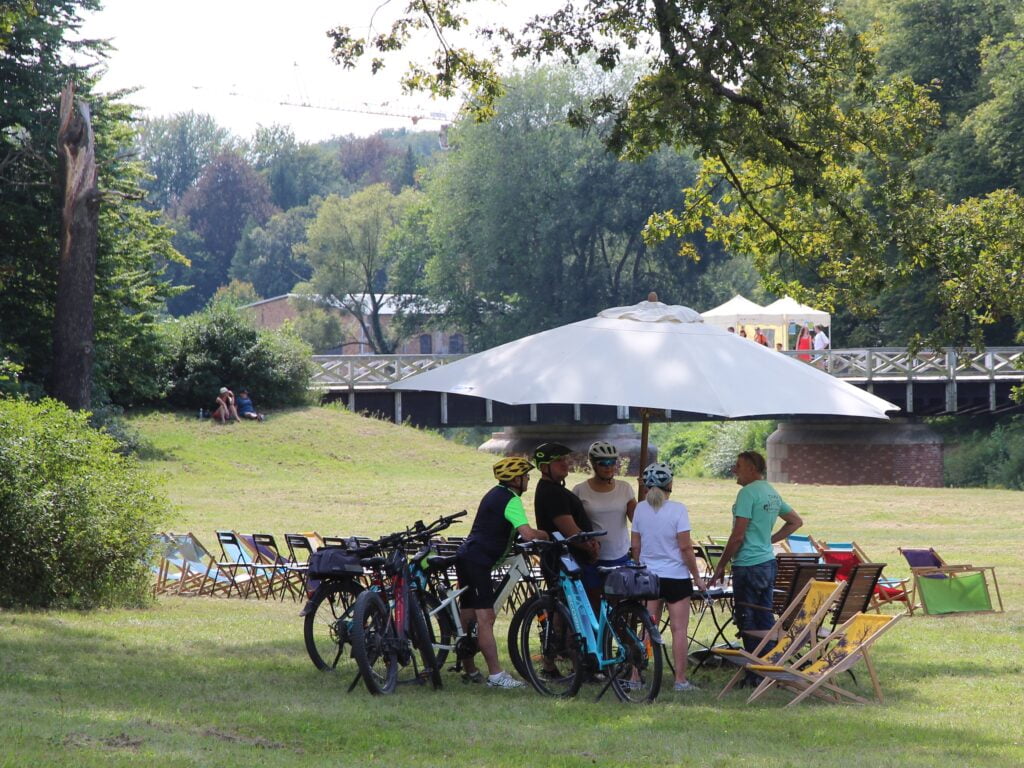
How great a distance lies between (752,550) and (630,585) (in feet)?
4.19

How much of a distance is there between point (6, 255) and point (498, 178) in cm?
4004

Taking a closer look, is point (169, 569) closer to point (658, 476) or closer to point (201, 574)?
point (201, 574)

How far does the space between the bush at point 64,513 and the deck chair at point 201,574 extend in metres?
2.70

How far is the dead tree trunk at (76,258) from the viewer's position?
80.1 feet

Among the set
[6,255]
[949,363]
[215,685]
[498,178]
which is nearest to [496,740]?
[215,685]

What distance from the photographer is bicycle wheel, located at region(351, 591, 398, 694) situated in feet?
28.2

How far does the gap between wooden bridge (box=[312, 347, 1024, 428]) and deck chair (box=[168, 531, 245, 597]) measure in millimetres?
27866

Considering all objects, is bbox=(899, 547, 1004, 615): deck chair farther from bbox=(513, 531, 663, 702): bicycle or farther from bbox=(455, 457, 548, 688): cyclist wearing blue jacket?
bbox=(455, 457, 548, 688): cyclist wearing blue jacket

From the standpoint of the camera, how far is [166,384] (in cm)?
3938

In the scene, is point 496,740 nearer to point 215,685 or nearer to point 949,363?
point 215,685

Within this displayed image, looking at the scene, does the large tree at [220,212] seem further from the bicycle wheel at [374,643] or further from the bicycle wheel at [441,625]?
the bicycle wheel at [374,643]


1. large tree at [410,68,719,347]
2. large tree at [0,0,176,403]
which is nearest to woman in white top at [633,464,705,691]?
large tree at [0,0,176,403]

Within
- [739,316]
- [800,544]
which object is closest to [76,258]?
[800,544]

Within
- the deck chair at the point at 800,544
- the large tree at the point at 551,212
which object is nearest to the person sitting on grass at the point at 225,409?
the deck chair at the point at 800,544
